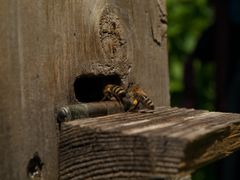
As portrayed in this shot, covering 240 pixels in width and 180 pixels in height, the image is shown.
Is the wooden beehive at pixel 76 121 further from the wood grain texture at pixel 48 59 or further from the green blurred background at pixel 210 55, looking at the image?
the green blurred background at pixel 210 55

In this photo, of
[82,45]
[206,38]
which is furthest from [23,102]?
[206,38]

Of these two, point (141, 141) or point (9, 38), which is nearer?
point (141, 141)

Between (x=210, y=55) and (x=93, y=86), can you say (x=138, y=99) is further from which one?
(x=210, y=55)

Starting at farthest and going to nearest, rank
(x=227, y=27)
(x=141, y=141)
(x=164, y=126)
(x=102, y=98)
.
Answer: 1. (x=227, y=27)
2. (x=102, y=98)
3. (x=164, y=126)
4. (x=141, y=141)

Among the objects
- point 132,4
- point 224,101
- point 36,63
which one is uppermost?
point 132,4

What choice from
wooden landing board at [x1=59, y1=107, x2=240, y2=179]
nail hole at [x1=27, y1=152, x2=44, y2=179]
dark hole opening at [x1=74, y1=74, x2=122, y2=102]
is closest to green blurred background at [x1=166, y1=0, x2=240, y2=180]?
dark hole opening at [x1=74, y1=74, x2=122, y2=102]

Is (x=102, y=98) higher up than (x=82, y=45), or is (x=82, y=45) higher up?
(x=82, y=45)

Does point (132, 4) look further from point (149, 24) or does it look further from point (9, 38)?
point (9, 38)
